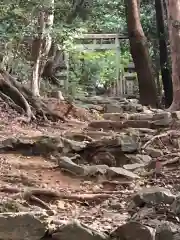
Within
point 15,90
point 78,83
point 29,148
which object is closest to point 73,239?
point 29,148

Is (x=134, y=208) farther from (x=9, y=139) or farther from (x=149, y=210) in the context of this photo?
(x=9, y=139)

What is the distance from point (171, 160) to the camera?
16.8 ft

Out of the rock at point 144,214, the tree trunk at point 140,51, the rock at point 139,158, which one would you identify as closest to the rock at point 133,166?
the rock at point 139,158

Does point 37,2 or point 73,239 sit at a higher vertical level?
point 37,2

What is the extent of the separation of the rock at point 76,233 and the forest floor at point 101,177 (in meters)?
0.20

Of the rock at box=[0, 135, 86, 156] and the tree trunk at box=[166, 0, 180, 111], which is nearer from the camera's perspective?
the rock at box=[0, 135, 86, 156]

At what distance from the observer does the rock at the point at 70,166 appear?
478cm

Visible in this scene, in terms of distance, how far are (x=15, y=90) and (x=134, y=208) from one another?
17.5ft

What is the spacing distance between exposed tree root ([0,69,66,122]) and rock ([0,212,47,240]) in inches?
209

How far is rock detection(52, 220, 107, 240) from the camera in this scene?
2641 mm

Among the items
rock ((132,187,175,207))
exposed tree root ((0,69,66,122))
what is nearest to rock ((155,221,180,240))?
rock ((132,187,175,207))

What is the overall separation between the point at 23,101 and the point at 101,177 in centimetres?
395

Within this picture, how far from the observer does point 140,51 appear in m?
11.0

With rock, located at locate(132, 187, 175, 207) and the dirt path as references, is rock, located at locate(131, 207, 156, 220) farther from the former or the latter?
the dirt path
